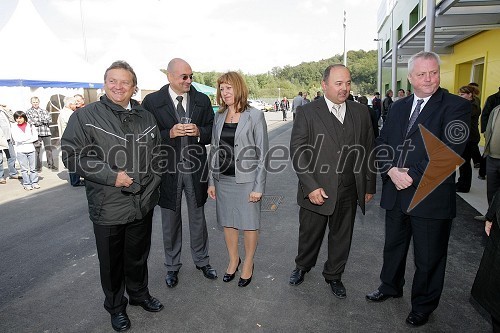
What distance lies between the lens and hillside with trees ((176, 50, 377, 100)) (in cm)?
7994

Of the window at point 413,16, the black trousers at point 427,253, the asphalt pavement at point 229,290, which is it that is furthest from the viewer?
the window at point 413,16

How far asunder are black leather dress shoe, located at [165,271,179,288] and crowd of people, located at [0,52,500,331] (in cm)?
1

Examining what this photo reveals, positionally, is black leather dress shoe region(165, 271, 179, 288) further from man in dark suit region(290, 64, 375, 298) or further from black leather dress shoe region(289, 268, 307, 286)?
man in dark suit region(290, 64, 375, 298)

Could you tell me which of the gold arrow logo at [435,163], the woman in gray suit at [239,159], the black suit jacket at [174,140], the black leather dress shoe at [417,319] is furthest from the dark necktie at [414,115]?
the black suit jacket at [174,140]

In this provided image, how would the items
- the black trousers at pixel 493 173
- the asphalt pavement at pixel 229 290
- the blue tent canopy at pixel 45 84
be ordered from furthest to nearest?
the blue tent canopy at pixel 45 84
the black trousers at pixel 493 173
the asphalt pavement at pixel 229 290

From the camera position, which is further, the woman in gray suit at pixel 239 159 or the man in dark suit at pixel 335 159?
the woman in gray suit at pixel 239 159

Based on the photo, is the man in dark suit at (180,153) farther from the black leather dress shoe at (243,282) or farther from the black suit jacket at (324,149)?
the black suit jacket at (324,149)

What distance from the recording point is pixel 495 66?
1093cm

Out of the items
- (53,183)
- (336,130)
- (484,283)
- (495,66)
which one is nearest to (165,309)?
(336,130)

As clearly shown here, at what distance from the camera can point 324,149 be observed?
329 cm

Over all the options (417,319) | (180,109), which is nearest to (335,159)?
(417,319)

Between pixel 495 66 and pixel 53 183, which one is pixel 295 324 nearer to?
pixel 53 183

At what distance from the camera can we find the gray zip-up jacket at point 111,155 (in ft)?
8.89

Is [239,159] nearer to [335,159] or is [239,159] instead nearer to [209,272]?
[335,159]
